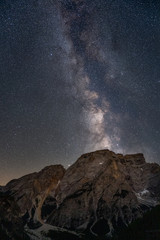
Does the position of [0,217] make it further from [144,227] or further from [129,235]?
[144,227]

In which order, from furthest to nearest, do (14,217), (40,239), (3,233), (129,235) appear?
(40,239)
(14,217)
(129,235)
(3,233)

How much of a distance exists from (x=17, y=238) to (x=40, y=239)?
54575 mm

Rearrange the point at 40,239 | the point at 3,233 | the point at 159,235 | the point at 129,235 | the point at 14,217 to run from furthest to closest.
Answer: the point at 40,239
the point at 14,217
the point at 129,235
the point at 3,233
the point at 159,235

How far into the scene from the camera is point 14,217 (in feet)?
547

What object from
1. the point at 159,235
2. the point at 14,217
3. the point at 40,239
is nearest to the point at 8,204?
the point at 14,217

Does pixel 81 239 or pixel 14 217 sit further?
pixel 81 239

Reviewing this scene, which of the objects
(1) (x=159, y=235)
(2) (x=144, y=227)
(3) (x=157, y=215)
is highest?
(3) (x=157, y=215)

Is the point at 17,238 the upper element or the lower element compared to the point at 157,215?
lower

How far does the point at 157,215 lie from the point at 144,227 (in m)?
20.2

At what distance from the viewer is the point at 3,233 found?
14238 cm

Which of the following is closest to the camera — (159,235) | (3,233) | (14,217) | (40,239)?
(159,235)

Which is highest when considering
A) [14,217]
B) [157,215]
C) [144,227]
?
[157,215]

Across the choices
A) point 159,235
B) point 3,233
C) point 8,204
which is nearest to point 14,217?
point 8,204

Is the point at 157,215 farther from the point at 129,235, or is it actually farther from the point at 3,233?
the point at 3,233
